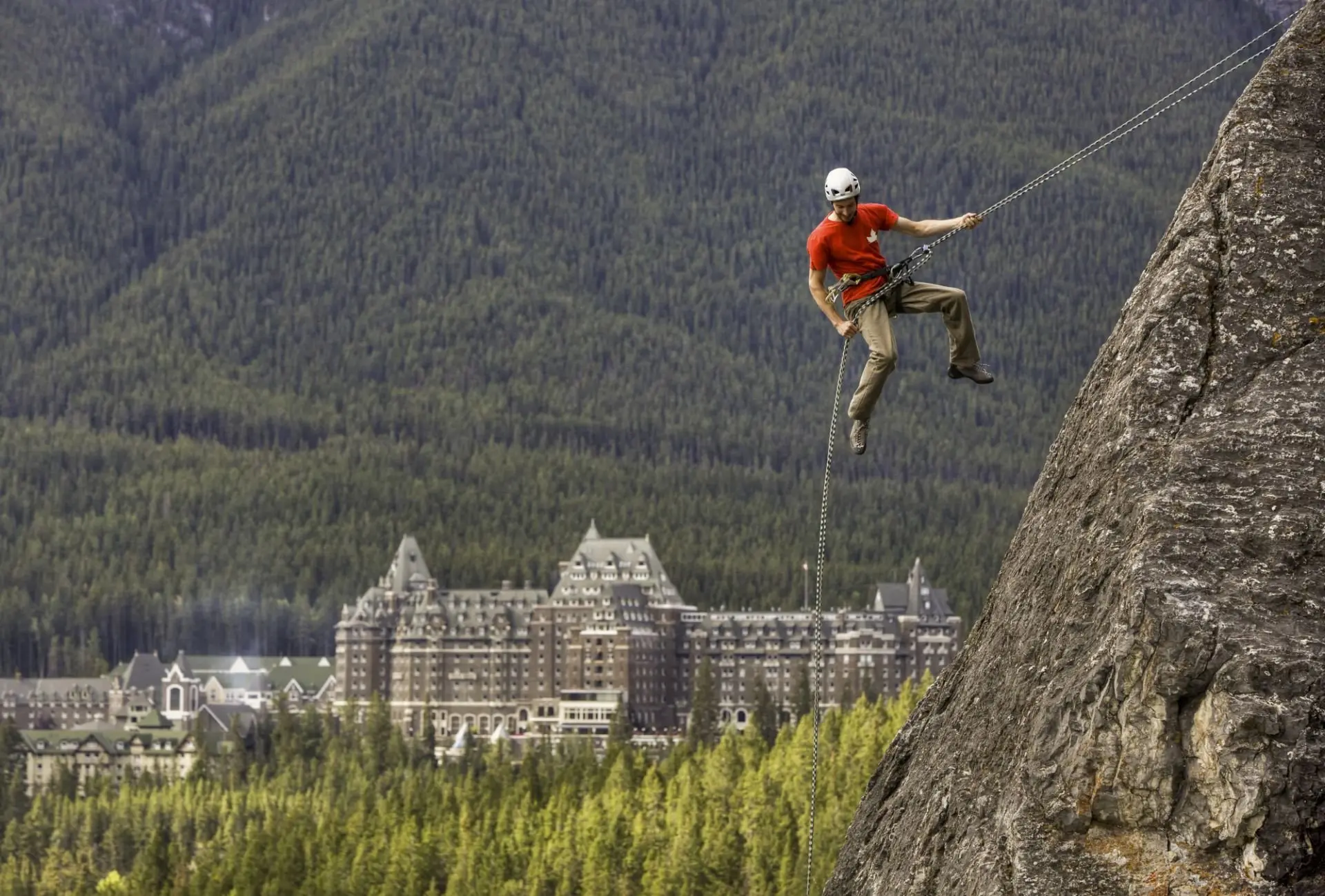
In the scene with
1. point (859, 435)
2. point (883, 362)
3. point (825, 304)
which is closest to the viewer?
point (825, 304)

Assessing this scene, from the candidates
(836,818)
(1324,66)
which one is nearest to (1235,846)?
(1324,66)

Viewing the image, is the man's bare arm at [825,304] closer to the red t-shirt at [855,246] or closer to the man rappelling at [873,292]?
the man rappelling at [873,292]

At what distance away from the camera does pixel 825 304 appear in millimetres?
32312

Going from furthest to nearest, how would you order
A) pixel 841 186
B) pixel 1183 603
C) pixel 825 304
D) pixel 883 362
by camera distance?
pixel 883 362, pixel 825 304, pixel 841 186, pixel 1183 603

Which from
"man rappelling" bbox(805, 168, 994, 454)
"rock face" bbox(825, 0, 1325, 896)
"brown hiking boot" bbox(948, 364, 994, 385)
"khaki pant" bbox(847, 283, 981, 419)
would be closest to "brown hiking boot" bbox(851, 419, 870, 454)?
"man rappelling" bbox(805, 168, 994, 454)

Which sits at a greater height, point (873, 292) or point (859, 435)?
point (873, 292)

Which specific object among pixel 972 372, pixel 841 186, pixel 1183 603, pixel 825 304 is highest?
pixel 841 186

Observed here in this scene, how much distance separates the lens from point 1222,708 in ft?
73.6

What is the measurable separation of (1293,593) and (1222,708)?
1.36m

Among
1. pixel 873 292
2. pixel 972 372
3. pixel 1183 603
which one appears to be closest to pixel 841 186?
pixel 873 292

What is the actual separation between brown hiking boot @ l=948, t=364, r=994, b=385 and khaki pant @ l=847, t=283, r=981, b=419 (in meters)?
0.16

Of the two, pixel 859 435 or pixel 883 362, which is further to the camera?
pixel 859 435

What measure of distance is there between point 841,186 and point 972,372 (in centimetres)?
371

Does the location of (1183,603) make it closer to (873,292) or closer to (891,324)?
(873,292)
